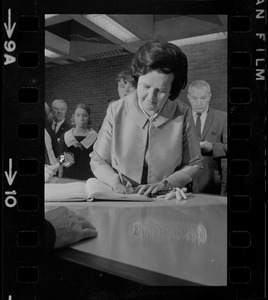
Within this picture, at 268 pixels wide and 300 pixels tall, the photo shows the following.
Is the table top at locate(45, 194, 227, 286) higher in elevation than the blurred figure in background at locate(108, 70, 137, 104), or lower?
lower

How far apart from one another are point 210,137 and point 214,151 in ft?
0.28

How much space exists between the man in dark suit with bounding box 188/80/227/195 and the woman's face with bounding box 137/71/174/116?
140 millimetres

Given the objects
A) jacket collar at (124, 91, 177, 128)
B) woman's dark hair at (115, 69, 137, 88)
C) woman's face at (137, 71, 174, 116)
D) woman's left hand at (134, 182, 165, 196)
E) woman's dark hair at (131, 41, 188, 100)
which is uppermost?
woman's dark hair at (131, 41, 188, 100)

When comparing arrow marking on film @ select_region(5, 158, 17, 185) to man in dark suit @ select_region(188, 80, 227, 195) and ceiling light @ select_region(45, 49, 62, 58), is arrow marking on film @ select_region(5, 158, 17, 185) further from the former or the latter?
man in dark suit @ select_region(188, 80, 227, 195)

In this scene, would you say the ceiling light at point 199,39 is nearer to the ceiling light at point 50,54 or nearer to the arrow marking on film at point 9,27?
the ceiling light at point 50,54

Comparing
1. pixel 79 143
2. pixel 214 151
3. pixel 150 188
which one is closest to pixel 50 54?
pixel 79 143

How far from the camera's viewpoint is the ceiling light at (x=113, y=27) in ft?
7.00

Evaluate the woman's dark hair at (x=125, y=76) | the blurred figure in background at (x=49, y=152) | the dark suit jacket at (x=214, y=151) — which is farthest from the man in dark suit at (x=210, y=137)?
the blurred figure in background at (x=49, y=152)

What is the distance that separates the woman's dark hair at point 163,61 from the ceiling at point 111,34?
0.13 ft

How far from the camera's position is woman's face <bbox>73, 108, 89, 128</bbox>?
217cm

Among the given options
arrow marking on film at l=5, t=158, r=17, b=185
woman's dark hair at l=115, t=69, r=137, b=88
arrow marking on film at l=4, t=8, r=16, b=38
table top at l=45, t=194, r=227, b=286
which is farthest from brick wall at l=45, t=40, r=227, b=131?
table top at l=45, t=194, r=227, b=286

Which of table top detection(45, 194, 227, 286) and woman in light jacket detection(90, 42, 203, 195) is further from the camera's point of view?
woman in light jacket detection(90, 42, 203, 195)
